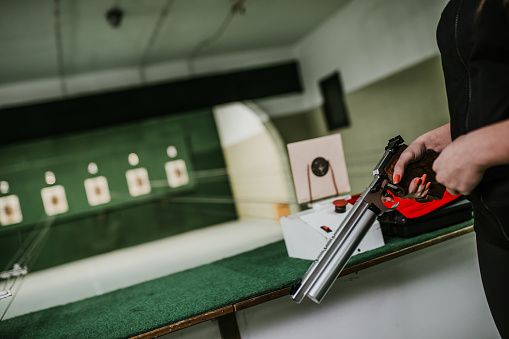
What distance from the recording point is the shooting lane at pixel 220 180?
147cm

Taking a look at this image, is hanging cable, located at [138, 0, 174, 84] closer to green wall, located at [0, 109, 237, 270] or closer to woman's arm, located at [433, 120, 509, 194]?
green wall, located at [0, 109, 237, 270]

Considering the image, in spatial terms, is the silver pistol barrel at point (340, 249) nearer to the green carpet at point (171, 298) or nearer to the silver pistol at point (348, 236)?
the silver pistol at point (348, 236)

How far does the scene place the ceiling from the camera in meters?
3.70

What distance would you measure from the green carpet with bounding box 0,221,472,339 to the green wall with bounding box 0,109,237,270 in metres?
4.21

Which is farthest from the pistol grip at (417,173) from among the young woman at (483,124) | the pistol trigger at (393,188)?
the young woman at (483,124)

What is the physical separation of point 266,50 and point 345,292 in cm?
528

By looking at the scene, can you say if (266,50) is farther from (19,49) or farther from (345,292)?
(345,292)

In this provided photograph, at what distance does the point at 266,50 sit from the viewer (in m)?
6.23

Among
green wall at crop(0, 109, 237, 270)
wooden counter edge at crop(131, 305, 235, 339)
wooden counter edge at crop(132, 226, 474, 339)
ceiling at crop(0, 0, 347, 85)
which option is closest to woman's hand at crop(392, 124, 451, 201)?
wooden counter edge at crop(132, 226, 474, 339)

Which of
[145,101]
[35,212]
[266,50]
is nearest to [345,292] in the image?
[145,101]

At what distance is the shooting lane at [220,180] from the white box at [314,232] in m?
0.04

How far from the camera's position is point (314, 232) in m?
1.48

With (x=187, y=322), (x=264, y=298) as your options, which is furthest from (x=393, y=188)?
(x=187, y=322)

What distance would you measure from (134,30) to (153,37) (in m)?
0.36
